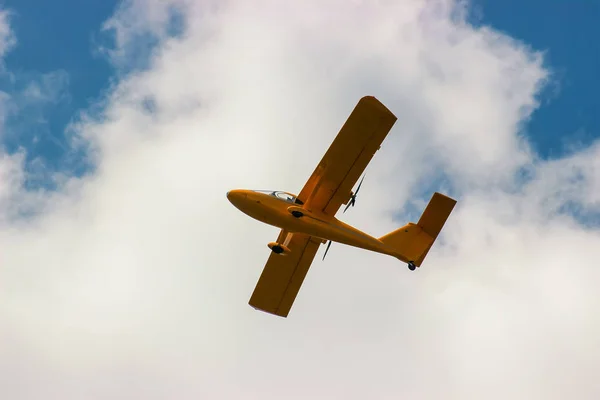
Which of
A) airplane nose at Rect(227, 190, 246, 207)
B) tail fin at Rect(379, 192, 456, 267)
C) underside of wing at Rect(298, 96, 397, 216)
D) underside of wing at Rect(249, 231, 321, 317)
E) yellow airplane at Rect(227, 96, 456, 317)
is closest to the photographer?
underside of wing at Rect(298, 96, 397, 216)

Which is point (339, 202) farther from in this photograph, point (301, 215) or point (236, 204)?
point (236, 204)

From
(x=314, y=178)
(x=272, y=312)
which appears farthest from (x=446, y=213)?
(x=272, y=312)

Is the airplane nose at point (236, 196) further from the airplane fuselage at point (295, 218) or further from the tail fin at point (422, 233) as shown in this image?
the tail fin at point (422, 233)

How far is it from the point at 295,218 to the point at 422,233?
5646 mm

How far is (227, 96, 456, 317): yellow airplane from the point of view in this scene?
25.5 metres

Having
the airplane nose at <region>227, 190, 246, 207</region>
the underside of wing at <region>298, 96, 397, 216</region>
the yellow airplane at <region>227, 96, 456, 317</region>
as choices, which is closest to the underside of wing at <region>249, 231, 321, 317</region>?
the yellow airplane at <region>227, 96, 456, 317</region>

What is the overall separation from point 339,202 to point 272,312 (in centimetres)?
639

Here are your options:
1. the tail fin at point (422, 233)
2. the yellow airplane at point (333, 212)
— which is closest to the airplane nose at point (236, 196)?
the yellow airplane at point (333, 212)

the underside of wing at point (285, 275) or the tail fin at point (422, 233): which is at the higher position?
the tail fin at point (422, 233)

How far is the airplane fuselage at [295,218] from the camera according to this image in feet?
86.1

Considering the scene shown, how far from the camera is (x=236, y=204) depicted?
86.1 feet

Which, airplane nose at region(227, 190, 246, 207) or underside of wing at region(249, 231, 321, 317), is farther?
underside of wing at region(249, 231, 321, 317)

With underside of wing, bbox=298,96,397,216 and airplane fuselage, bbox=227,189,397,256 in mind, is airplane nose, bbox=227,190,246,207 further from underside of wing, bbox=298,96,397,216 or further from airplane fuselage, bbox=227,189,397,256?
underside of wing, bbox=298,96,397,216

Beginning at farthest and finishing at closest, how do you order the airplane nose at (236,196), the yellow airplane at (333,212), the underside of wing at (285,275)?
the underside of wing at (285,275)
the airplane nose at (236,196)
the yellow airplane at (333,212)
